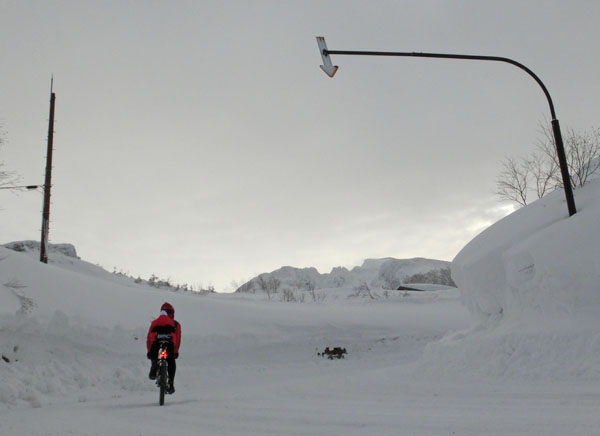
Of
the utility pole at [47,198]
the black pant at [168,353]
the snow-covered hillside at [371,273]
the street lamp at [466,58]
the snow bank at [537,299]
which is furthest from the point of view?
the snow-covered hillside at [371,273]

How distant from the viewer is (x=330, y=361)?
16359mm

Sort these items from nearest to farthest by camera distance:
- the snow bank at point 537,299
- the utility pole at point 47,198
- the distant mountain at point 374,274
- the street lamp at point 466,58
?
the snow bank at point 537,299
the street lamp at point 466,58
the utility pole at point 47,198
the distant mountain at point 374,274

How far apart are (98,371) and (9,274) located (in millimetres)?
4618

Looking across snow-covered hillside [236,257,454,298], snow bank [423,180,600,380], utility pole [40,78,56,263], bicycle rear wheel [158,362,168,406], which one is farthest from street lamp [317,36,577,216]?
snow-covered hillside [236,257,454,298]

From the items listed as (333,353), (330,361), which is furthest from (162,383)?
(333,353)

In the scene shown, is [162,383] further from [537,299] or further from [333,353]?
[333,353]

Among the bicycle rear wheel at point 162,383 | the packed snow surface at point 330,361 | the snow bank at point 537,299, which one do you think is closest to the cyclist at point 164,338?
the bicycle rear wheel at point 162,383

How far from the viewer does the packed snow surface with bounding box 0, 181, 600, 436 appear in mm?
6289

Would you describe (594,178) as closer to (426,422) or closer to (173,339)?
(426,422)

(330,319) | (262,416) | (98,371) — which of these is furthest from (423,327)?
(262,416)

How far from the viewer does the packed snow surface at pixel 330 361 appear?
6289 mm

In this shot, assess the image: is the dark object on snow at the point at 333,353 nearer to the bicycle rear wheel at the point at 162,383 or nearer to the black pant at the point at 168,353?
the black pant at the point at 168,353

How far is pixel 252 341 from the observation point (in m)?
16.3

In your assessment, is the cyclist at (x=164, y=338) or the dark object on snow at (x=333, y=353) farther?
the dark object on snow at (x=333, y=353)
